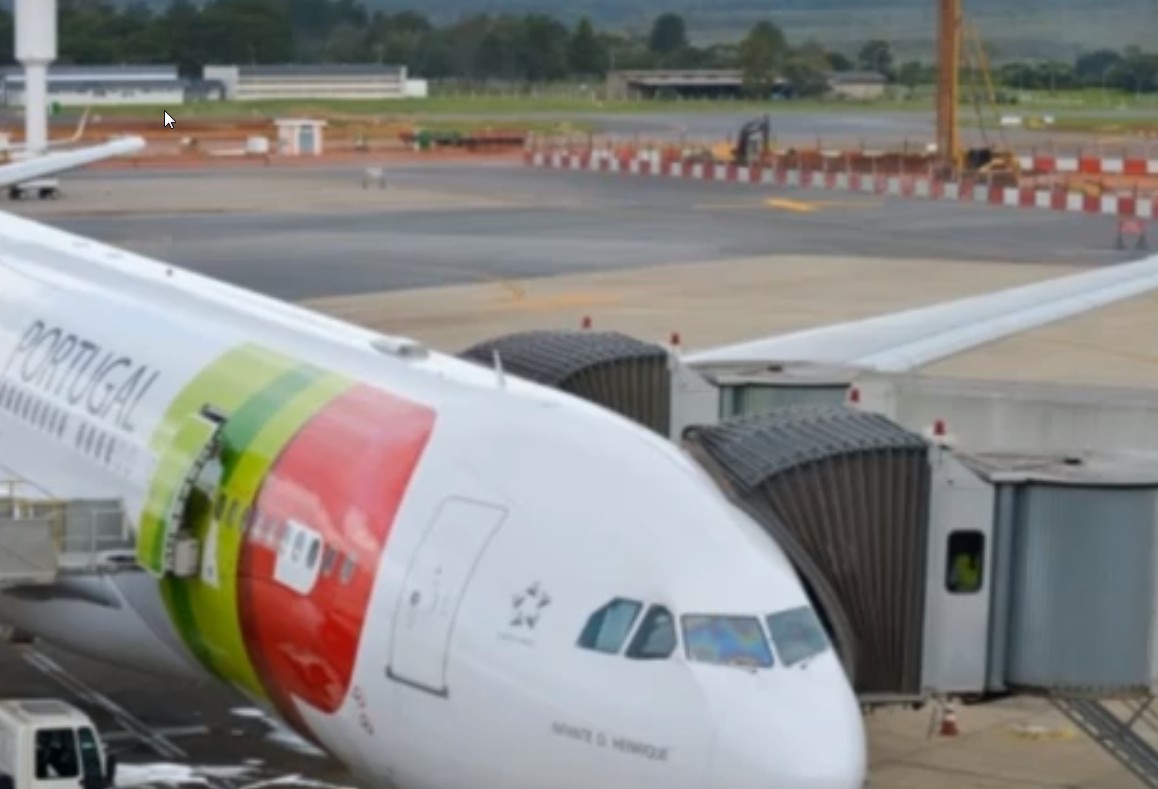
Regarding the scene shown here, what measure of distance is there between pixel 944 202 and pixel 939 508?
72028 millimetres

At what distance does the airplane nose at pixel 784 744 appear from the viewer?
54.2 ft

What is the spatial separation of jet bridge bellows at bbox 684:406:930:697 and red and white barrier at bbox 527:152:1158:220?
6396 centimetres

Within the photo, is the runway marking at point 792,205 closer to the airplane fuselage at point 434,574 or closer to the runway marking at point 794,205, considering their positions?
the runway marking at point 794,205

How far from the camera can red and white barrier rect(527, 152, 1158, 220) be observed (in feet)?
281

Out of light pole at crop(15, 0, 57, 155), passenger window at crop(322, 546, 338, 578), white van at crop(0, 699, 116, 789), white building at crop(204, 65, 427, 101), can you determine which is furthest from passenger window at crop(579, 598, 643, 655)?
white building at crop(204, 65, 427, 101)

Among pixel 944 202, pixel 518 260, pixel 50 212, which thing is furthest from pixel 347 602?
pixel 944 202

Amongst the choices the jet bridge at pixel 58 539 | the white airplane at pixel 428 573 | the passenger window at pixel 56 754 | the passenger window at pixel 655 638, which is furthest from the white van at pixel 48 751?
the passenger window at pixel 655 638

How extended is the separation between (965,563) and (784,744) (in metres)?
4.31

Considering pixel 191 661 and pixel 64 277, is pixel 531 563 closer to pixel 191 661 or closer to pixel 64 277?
pixel 191 661

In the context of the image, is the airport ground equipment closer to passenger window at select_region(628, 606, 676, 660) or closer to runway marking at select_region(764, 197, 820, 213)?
passenger window at select_region(628, 606, 676, 660)

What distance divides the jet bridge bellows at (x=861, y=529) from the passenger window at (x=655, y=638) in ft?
9.70

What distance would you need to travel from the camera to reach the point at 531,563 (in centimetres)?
1773

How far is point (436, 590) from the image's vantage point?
18094 millimetres

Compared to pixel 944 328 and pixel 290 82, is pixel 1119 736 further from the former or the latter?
pixel 290 82
